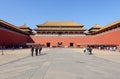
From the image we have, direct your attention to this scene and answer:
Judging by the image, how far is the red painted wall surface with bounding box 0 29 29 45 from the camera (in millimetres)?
42484

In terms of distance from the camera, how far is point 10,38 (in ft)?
161

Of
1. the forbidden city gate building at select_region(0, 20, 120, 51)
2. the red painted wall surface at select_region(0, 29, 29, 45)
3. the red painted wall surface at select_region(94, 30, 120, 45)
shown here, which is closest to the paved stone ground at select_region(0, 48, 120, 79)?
the red painted wall surface at select_region(94, 30, 120, 45)

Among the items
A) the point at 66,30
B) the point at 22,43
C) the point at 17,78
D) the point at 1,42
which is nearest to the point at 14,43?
the point at 22,43

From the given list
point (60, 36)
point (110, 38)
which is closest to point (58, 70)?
point (110, 38)

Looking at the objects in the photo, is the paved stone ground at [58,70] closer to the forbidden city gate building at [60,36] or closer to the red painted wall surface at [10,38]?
the red painted wall surface at [10,38]

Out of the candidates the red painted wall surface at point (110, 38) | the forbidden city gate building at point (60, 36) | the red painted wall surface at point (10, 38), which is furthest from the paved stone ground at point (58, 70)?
the forbidden city gate building at point (60, 36)

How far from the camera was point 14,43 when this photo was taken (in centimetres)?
5347

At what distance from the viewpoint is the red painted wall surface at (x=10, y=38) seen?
4248 centimetres

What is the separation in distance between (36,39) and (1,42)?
26041mm

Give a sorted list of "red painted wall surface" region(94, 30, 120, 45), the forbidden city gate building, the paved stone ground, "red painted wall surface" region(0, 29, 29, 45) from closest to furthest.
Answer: the paved stone ground < "red painted wall surface" region(94, 30, 120, 45) < "red painted wall surface" region(0, 29, 29, 45) < the forbidden city gate building

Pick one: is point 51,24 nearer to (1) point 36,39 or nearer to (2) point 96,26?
(1) point 36,39

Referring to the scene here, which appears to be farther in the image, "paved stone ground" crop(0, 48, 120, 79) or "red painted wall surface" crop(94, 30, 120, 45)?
"red painted wall surface" crop(94, 30, 120, 45)

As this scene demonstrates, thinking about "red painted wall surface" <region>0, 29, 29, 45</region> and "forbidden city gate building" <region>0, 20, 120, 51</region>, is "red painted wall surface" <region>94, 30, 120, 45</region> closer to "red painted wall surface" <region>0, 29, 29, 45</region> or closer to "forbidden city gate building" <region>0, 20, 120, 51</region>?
"forbidden city gate building" <region>0, 20, 120, 51</region>

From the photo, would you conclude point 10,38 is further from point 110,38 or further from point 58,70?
point 58,70
